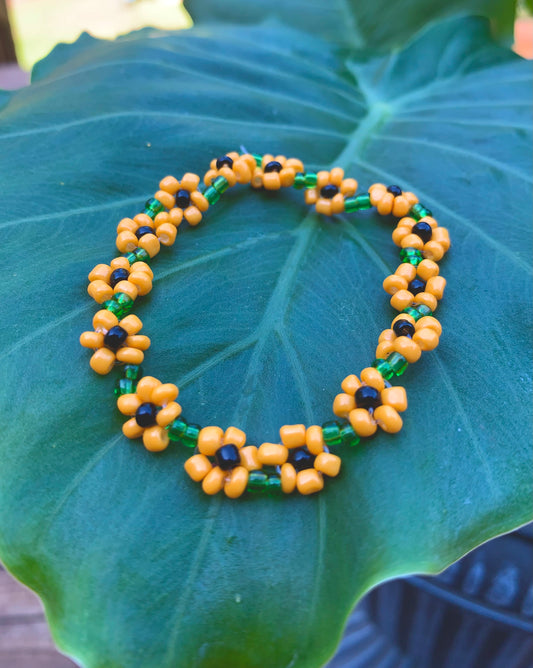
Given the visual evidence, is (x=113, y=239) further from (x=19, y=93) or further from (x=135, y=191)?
(x=19, y=93)

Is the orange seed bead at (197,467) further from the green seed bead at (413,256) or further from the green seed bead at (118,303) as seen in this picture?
the green seed bead at (413,256)

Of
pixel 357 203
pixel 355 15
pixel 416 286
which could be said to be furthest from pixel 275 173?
pixel 355 15

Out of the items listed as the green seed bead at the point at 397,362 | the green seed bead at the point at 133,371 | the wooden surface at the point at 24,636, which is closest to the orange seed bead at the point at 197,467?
the green seed bead at the point at 133,371

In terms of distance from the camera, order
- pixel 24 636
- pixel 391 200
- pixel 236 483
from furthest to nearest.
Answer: pixel 24 636 < pixel 391 200 < pixel 236 483

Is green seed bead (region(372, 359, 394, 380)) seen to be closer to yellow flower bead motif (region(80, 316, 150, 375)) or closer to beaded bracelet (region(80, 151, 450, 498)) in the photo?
beaded bracelet (region(80, 151, 450, 498))

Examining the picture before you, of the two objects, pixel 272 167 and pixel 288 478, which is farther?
pixel 272 167

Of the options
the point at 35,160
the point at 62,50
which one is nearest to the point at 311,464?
the point at 35,160

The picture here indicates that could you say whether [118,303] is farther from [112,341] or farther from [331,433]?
[331,433]
